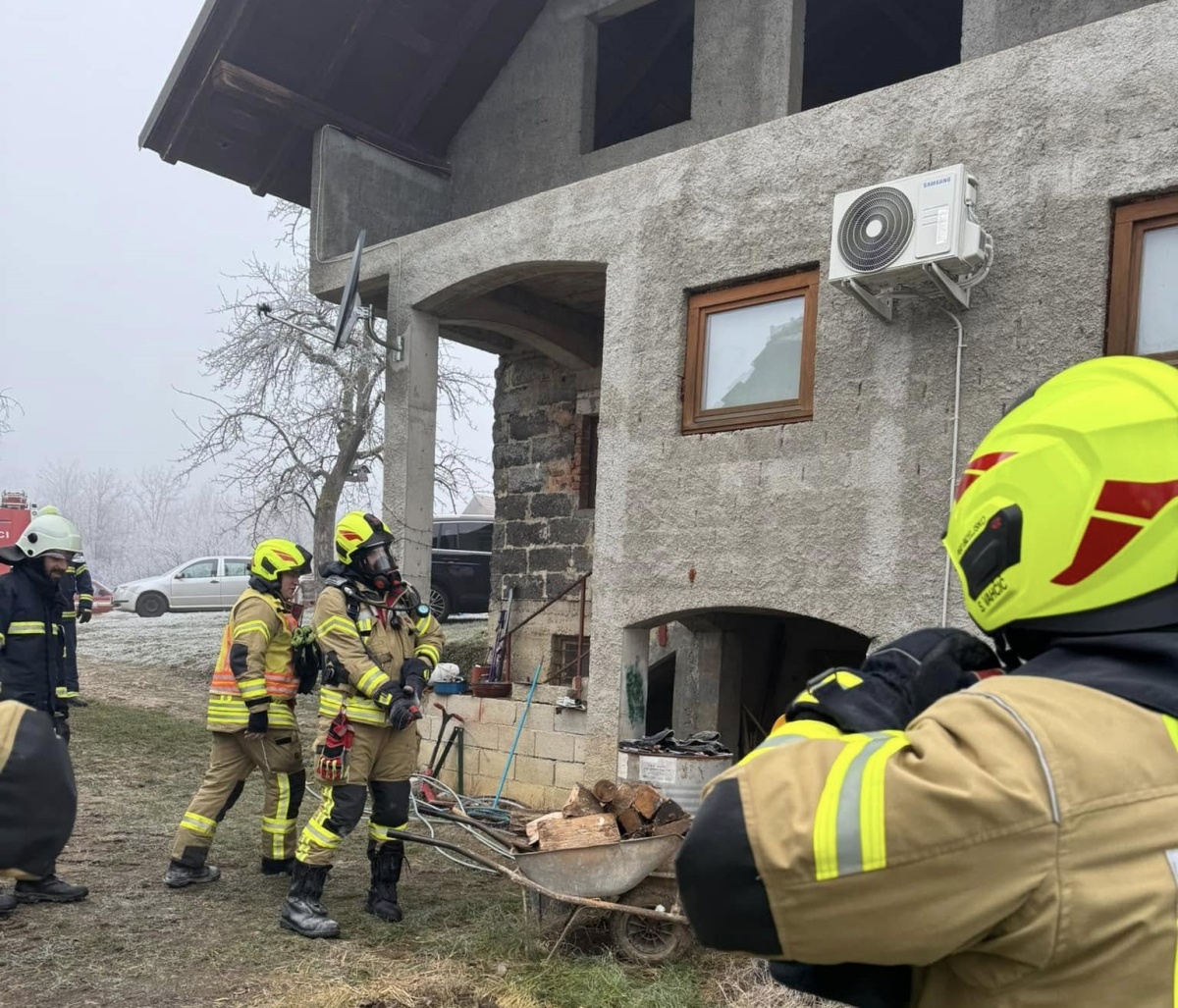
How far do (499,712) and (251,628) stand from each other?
2619mm

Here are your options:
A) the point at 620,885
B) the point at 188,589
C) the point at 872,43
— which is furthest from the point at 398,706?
the point at 188,589

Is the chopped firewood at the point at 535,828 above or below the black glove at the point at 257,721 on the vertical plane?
below

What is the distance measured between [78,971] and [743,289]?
4989 mm

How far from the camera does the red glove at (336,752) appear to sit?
5.30m

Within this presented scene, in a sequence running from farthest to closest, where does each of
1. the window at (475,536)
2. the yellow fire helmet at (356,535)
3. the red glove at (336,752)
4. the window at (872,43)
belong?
1. the window at (475,536)
2. the window at (872,43)
3. the yellow fire helmet at (356,535)
4. the red glove at (336,752)

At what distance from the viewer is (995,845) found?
3.44 feet

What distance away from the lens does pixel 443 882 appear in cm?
625

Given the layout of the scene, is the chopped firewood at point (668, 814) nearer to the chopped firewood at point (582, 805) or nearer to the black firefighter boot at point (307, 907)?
the chopped firewood at point (582, 805)

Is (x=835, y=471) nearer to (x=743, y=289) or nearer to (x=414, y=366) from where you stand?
(x=743, y=289)

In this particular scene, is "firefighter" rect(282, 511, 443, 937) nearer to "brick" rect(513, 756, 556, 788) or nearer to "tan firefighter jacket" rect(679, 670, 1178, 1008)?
"brick" rect(513, 756, 556, 788)

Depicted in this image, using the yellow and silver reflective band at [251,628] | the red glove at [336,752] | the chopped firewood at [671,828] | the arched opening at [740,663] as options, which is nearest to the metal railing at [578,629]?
the arched opening at [740,663]

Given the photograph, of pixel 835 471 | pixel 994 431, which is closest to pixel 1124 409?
pixel 994 431

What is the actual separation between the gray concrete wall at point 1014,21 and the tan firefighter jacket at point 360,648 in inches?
182

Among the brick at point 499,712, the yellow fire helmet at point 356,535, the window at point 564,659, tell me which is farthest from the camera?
the window at point 564,659
